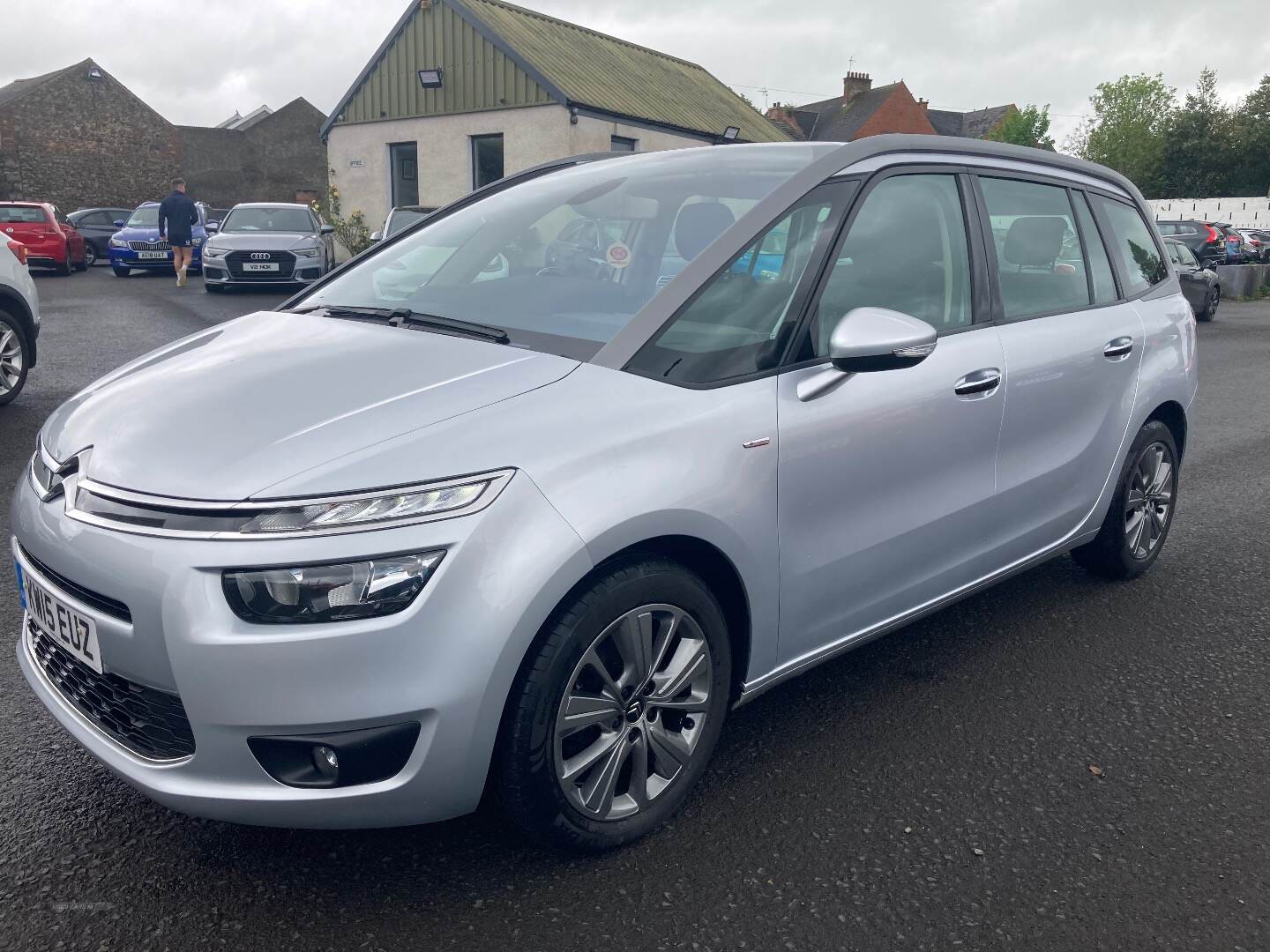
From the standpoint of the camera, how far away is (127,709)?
7.43ft

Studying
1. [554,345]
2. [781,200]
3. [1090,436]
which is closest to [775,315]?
[781,200]

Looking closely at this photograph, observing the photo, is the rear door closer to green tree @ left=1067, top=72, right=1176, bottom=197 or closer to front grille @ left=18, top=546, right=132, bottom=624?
front grille @ left=18, top=546, right=132, bottom=624

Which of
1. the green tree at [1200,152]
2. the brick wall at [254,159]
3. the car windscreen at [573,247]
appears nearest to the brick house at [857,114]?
the green tree at [1200,152]

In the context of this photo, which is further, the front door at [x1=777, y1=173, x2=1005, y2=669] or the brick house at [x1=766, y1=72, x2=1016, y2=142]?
the brick house at [x1=766, y1=72, x2=1016, y2=142]

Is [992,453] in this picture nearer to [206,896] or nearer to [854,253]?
[854,253]

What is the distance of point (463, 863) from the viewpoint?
2.48 metres

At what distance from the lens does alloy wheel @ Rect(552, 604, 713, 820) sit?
2389 mm

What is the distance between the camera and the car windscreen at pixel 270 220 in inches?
691

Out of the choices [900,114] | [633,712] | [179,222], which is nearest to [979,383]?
[633,712]

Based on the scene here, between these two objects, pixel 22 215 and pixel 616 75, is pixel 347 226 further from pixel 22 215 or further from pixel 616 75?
pixel 616 75

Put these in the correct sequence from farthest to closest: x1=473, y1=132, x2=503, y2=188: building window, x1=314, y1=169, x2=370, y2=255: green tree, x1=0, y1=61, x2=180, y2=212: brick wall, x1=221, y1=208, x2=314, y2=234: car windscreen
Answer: x1=0, y1=61, x2=180, y2=212: brick wall, x1=314, y1=169, x2=370, y2=255: green tree, x1=473, y1=132, x2=503, y2=188: building window, x1=221, y1=208, x2=314, y2=234: car windscreen

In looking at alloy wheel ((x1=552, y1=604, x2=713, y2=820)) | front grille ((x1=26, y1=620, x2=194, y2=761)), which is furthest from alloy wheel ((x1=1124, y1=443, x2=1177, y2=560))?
front grille ((x1=26, y1=620, x2=194, y2=761))

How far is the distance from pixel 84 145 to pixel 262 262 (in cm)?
3033

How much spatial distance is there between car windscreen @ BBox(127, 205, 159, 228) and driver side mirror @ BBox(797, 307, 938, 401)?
22330mm
